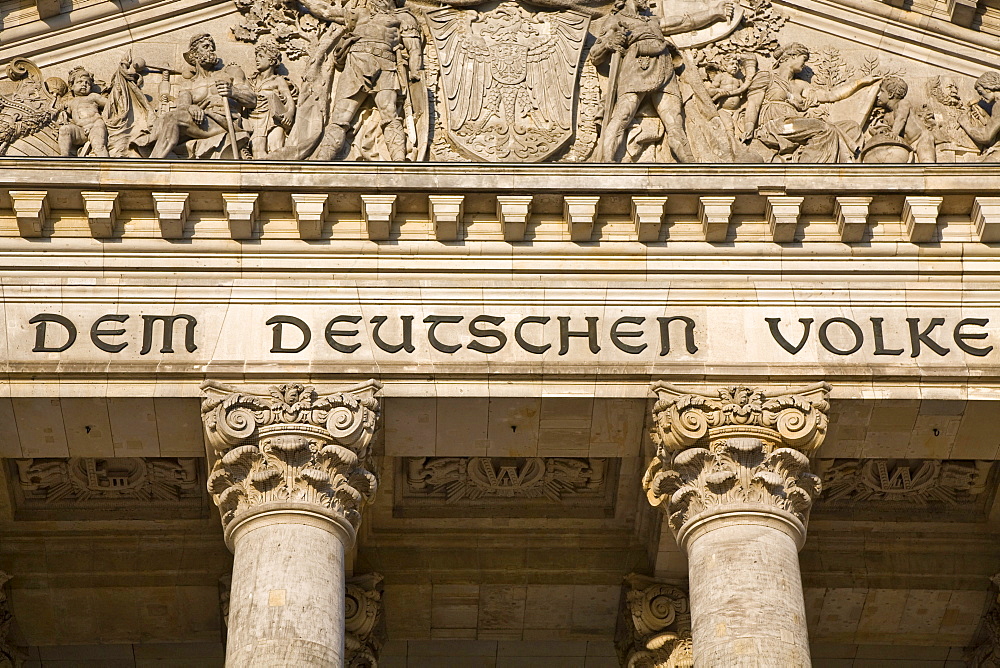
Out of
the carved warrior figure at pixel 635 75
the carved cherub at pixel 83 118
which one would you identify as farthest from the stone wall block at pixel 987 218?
the carved cherub at pixel 83 118

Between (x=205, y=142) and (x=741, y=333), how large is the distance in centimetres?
606

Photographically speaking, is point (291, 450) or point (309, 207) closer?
point (291, 450)

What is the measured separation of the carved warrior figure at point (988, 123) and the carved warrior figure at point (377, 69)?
605cm

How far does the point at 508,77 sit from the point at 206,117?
336cm

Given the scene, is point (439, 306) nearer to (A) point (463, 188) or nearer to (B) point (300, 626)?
(A) point (463, 188)

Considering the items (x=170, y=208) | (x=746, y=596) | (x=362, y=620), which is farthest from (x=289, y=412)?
(x=746, y=596)

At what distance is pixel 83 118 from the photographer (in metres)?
19.6

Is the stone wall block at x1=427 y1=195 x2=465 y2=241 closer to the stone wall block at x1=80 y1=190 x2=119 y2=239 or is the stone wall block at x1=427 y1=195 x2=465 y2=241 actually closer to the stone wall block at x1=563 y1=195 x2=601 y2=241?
the stone wall block at x1=563 y1=195 x2=601 y2=241

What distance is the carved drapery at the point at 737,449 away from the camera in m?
17.4

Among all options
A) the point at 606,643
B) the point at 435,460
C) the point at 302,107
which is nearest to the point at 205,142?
the point at 302,107

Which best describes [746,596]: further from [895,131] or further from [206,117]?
[206,117]

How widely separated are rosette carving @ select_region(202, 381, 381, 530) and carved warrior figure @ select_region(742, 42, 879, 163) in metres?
5.39

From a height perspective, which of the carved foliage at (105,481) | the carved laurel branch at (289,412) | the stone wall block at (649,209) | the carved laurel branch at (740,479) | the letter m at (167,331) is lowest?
the carved foliage at (105,481)

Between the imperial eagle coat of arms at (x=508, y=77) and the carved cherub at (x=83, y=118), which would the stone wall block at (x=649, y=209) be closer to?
the imperial eagle coat of arms at (x=508, y=77)
